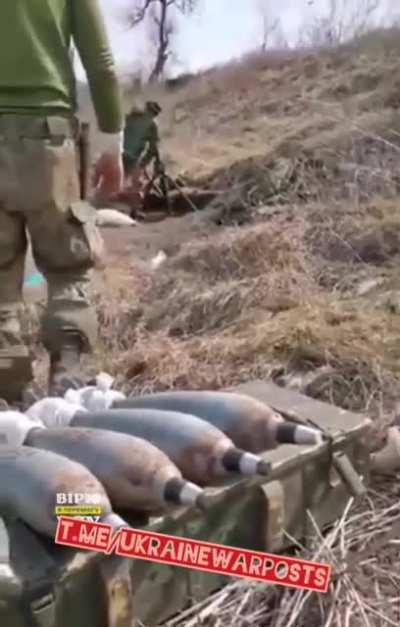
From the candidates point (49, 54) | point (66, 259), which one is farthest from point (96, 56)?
point (66, 259)

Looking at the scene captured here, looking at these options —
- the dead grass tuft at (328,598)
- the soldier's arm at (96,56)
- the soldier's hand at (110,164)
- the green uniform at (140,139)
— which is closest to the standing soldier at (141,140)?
the green uniform at (140,139)

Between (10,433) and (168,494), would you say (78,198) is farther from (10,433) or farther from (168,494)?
(168,494)

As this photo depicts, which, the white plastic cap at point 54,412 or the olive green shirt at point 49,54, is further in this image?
the olive green shirt at point 49,54

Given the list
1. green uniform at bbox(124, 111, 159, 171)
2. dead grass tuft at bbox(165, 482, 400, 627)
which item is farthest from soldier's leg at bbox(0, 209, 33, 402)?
green uniform at bbox(124, 111, 159, 171)

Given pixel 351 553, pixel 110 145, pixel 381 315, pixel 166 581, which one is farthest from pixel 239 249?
pixel 166 581

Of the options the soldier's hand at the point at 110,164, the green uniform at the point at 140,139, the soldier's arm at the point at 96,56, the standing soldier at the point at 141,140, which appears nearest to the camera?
the soldier's arm at the point at 96,56

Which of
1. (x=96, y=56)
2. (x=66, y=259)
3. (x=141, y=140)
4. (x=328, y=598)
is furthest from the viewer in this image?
(x=141, y=140)

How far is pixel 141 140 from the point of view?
11375 mm

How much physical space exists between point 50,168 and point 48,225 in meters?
0.22

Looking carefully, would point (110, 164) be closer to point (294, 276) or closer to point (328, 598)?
point (294, 276)

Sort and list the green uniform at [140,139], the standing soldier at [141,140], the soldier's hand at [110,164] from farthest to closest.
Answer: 1. the green uniform at [140,139]
2. the standing soldier at [141,140]
3. the soldier's hand at [110,164]

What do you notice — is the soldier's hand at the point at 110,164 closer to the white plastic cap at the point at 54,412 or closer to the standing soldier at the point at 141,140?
the white plastic cap at the point at 54,412

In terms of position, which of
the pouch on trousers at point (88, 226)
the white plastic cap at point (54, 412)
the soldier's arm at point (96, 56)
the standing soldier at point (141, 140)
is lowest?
the standing soldier at point (141, 140)

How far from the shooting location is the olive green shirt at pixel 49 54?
3.16m
